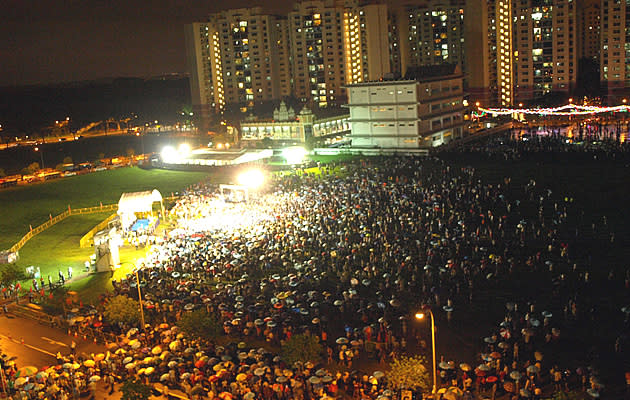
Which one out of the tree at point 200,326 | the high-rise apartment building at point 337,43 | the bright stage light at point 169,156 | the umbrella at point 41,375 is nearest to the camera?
the umbrella at point 41,375

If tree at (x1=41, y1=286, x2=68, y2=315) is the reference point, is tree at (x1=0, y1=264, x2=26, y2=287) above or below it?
above

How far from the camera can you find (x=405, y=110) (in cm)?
5956

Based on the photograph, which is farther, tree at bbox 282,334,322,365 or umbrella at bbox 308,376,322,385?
tree at bbox 282,334,322,365

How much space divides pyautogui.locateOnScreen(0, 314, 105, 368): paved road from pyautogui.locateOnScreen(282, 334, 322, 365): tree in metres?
8.06

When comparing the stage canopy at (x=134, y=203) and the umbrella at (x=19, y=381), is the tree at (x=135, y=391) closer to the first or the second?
the umbrella at (x=19, y=381)

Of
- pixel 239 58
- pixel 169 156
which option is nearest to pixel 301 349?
pixel 169 156

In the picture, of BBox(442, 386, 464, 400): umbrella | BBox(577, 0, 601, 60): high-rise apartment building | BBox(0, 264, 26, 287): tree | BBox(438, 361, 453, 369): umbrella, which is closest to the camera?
BBox(442, 386, 464, 400): umbrella

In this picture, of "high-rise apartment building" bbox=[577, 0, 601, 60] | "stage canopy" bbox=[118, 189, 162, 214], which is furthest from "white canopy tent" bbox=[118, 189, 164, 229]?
"high-rise apartment building" bbox=[577, 0, 601, 60]

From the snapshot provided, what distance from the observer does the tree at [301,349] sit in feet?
59.8

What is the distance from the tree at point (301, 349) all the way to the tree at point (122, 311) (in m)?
7.49

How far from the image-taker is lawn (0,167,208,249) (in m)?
47.6

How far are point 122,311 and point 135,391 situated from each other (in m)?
6.47

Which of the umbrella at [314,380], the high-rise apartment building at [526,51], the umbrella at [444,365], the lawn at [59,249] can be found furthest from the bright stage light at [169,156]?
the umbrella at [444,365]

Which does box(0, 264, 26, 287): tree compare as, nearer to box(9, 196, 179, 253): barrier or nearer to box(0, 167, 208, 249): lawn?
box(9, 196, 179, 253): barrier
